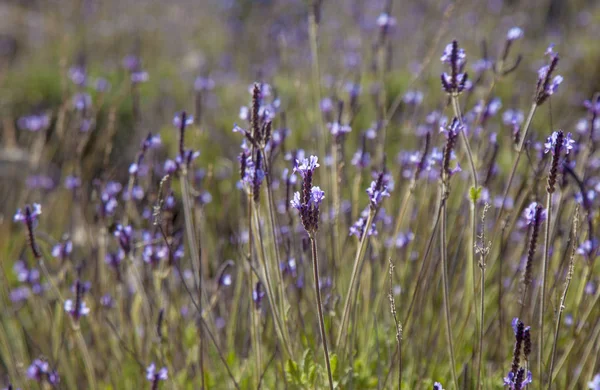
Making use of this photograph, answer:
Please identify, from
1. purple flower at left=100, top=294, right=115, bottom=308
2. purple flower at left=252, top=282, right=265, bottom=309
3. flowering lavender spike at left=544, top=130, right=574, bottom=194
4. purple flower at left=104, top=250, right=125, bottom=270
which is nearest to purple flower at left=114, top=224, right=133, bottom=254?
purple flower at left=104, top=250, right=125, bottom=270

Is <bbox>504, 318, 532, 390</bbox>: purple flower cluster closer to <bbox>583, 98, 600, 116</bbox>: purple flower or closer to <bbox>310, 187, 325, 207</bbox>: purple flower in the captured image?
<bbox>310, 187, 325, 207</bbox>: purple flower

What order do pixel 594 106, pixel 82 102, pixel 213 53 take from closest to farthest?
pixel 594 106, pixel 82 102, pixel 213 53

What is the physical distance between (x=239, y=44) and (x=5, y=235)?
223 inches

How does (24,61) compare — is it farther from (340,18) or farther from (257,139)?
(257,139)

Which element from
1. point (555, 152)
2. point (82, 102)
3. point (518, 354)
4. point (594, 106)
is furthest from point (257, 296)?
point (82, 102)

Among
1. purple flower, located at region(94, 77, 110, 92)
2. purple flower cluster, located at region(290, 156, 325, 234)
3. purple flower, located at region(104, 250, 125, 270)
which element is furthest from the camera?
purple flower, located at region(94, 77, 110, 92)

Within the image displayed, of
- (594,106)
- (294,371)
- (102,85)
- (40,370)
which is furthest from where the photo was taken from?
(102,85)

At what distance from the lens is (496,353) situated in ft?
6.12

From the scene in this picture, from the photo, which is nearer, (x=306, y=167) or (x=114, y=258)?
(x=306, y=167)

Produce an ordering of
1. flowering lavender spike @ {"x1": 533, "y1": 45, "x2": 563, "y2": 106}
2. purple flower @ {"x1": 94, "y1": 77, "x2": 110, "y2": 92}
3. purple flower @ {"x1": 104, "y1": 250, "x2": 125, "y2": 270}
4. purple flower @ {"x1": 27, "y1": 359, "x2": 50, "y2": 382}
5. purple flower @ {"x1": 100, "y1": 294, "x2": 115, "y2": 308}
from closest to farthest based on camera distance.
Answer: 1. flowering lavender spike @ {"x1": 533, "y1": 45, "x2": 563, "y2": 106}
2. purple flower @ {"x1": 27, "y1": 359, "x2": 50, "y2": 382}
3. purple flower @ {"x1": 104, "y1": 250, "x2": 125, "y2": 270}
4. purple flower @ {"x1": 100, "y1": 294, "x2": 115, "y2": 308}
5. purple flower @ {"x1": 94, "y1": 77, "x2": 110, "y2": 92}

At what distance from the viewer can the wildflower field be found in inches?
53.9

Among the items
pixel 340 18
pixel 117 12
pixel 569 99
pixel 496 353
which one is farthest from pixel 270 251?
pixel 117 12

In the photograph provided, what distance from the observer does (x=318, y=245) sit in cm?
201

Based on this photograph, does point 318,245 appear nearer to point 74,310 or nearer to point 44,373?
point 74,310
